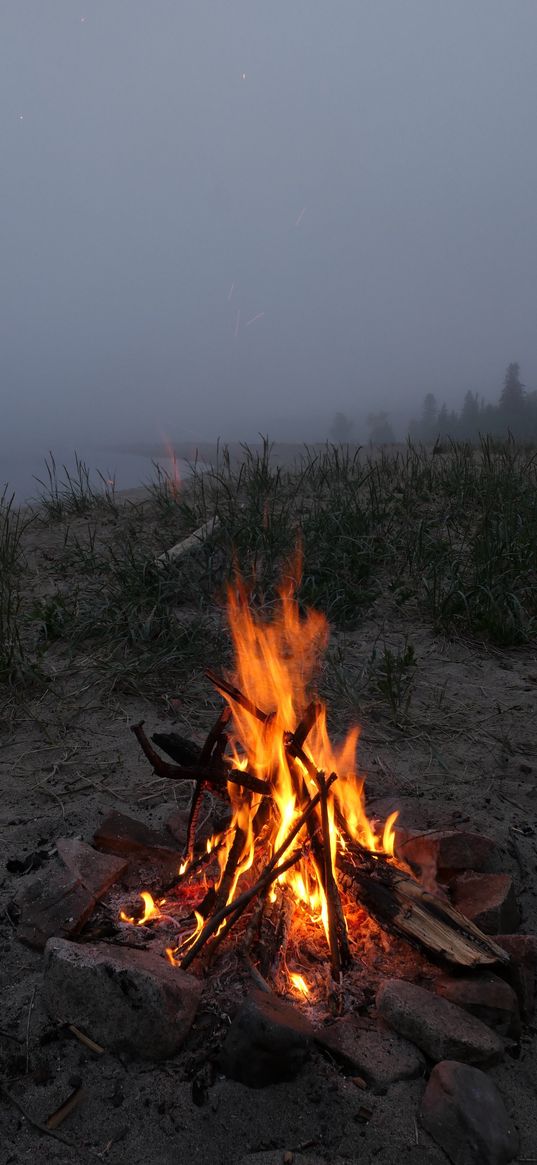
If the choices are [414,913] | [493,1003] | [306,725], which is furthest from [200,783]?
[493,1003]

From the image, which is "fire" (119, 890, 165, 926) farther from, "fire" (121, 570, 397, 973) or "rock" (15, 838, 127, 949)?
"rock" (15, 838, 127, 949)

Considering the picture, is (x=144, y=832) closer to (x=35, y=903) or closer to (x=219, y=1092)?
(x=35, y=903)

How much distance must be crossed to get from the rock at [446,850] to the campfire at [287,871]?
0.09 m

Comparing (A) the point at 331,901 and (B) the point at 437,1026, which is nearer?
(B) the point at 437,1026

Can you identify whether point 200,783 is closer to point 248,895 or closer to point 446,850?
point 248,895

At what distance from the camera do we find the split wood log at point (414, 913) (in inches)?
85.0

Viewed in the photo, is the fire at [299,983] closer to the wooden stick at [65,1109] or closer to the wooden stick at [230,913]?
the wooden stick at [230,913]

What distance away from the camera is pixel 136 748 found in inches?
150

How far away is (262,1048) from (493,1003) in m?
0.68

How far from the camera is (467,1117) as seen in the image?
175 cm

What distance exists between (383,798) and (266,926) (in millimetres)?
1057

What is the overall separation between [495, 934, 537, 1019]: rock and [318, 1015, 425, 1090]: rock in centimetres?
38

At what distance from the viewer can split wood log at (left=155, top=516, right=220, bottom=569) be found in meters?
5.69

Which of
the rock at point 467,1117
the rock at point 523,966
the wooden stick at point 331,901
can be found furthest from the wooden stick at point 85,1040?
the rock at point 523,966
